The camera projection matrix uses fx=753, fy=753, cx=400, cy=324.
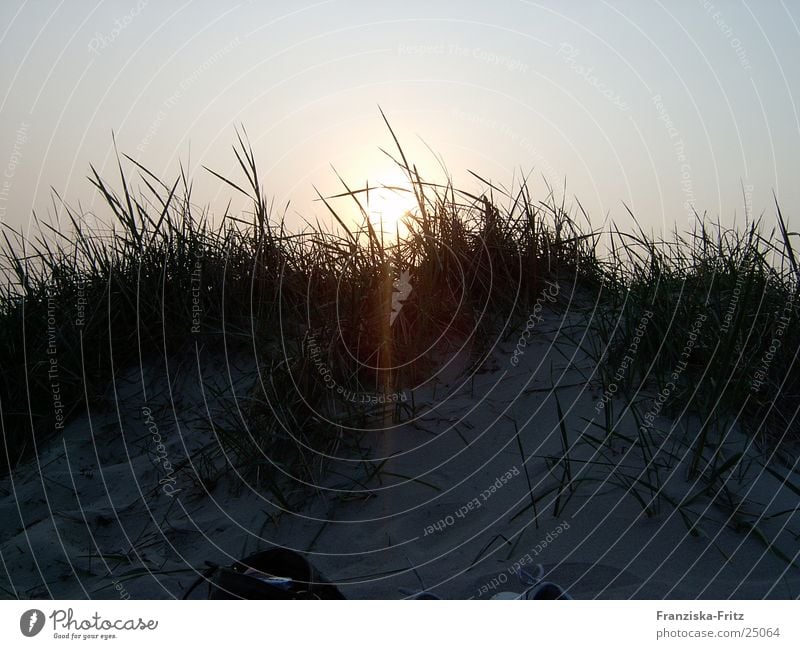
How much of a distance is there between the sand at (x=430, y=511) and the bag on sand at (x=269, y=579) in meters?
0.10

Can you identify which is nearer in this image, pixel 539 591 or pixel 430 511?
pixel 539 591

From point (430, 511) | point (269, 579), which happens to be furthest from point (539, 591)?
point (269, 579)

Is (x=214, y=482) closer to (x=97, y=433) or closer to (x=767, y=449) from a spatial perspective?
(x=97, y=433)

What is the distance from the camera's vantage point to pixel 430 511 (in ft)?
7.84

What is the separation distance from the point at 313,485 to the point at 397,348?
0.70m

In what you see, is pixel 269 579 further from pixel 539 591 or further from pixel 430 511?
pixel 539 591

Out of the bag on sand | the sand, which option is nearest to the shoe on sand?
the sand

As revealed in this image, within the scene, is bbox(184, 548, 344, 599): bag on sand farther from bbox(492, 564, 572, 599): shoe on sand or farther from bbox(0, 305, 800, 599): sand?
bbox(492, 564, 572, 599): shoe on sand

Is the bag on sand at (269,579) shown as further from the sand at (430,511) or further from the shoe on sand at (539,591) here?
the shoe on sand at (539,591)

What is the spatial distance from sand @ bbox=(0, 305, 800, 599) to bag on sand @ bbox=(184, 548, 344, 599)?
3.8 inches

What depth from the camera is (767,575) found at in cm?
201

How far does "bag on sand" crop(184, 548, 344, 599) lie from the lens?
2.02 meters

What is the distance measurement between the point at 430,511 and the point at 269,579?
0.58 m
